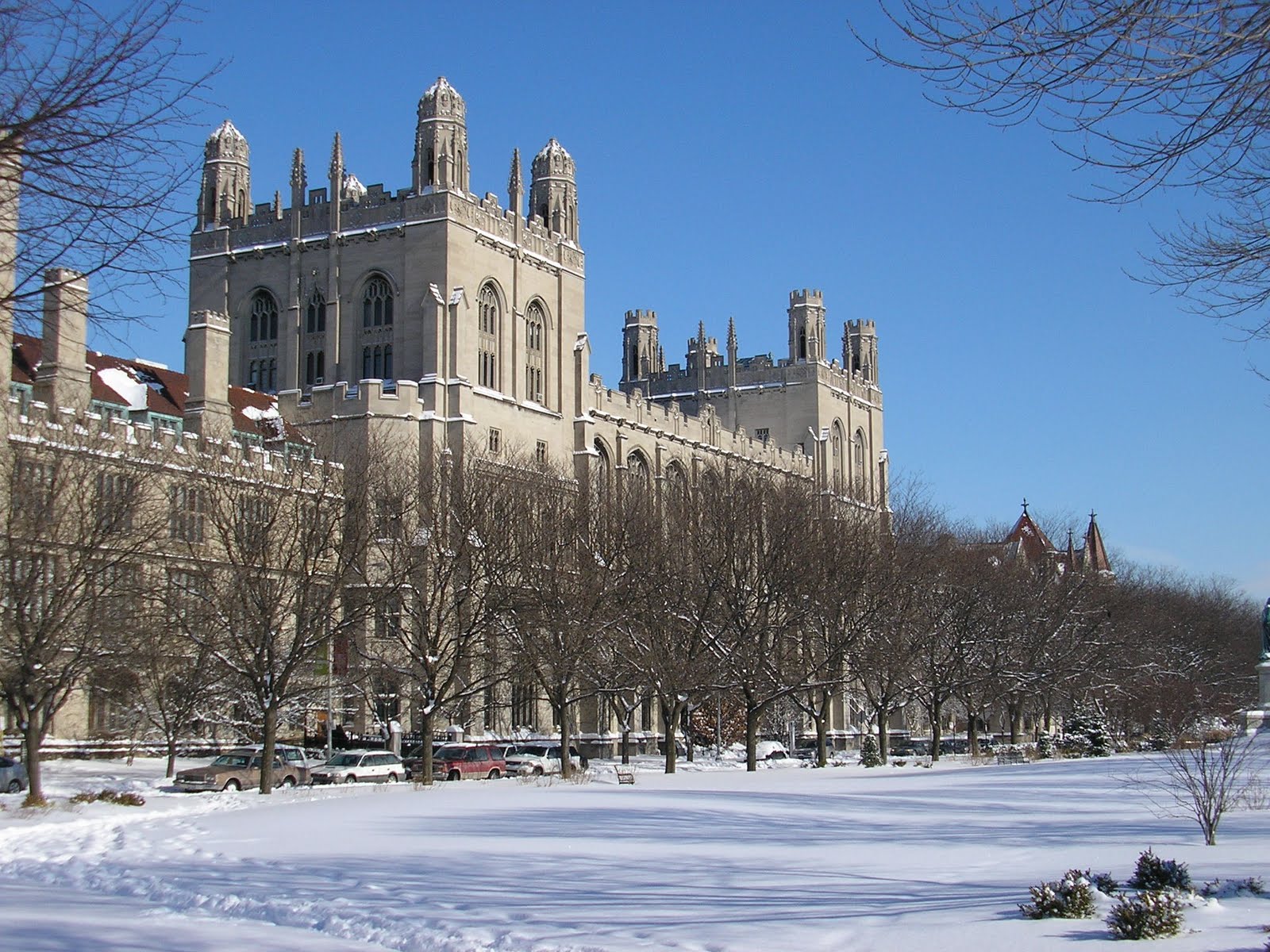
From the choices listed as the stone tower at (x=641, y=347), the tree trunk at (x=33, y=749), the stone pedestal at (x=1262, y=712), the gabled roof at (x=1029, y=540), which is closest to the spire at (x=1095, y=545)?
the gabled roof at (x=1029, y=540)

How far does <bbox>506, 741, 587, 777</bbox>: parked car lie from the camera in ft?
167

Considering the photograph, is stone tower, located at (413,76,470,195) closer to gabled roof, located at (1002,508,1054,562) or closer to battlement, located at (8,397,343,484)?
battlement, located at (8,397,343,484)

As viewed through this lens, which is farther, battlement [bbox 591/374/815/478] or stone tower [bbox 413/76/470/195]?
battlement [bbox 591/374/815/478]

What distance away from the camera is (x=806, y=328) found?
104m

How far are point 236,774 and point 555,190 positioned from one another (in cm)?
4230

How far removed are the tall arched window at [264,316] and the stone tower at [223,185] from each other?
4.14 meters

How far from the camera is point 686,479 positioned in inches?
2586

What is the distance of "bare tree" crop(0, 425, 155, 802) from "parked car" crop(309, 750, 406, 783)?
376 inches

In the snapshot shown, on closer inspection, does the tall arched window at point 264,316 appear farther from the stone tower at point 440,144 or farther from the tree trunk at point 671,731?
the tree trunk at point 671,731

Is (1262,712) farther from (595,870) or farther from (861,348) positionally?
(861,348)

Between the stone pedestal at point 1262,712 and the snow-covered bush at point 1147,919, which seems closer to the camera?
the snow-covered bush at point 1147,919

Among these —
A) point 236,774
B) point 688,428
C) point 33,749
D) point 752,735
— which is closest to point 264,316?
point 688,428

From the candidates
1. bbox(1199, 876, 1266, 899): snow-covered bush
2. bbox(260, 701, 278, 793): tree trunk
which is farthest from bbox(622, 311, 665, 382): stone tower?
bbox(1199, 876, 1266, 899): snow-covered bush

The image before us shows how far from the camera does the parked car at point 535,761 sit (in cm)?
5097
